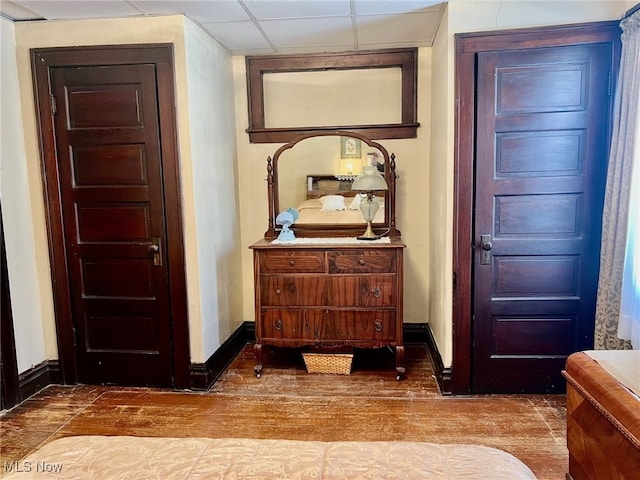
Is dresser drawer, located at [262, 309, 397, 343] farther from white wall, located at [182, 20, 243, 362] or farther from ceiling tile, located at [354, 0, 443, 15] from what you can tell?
ceiling tile, located at [354, 0, 443, 15]

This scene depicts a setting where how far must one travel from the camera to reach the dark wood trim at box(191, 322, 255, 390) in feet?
9.33

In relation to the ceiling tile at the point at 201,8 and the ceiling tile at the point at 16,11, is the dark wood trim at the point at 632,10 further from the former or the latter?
the ceiling tile at the point at 16,11

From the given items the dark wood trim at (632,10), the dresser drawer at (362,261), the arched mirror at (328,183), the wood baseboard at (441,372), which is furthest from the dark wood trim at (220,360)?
the dark wood trim at (632,10)

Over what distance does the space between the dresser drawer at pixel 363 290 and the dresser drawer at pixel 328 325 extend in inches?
2.5

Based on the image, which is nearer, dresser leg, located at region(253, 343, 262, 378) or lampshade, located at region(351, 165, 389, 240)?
dresser leg, located at region(253, 343, 262, 378)

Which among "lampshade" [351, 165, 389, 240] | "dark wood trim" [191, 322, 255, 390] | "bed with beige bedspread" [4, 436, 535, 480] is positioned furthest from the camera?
"lampshade" [351, 165, 389, 240]

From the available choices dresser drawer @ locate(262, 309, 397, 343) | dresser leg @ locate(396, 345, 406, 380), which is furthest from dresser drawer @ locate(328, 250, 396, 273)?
dresser leg @ locate(396, 345, 406, 380)

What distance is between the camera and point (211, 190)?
9.82ft

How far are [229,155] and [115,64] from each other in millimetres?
988

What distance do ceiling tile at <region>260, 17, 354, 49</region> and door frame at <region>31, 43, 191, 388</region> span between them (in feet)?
2.29

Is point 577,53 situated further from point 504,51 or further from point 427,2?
point 427,2

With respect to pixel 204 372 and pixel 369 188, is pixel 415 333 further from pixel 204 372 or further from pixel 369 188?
pixel 204 372

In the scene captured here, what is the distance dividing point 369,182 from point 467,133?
86 centimetres

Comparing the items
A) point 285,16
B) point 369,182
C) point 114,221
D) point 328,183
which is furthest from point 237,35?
point 114,221
